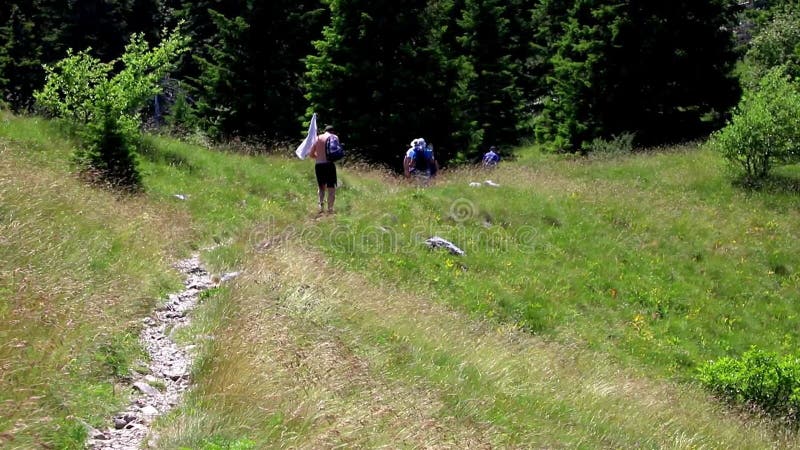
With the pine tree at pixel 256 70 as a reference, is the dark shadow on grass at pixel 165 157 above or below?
below

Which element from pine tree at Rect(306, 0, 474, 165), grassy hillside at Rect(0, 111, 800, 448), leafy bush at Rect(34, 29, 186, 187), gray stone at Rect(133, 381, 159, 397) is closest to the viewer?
grassy hillside at Rect(0, 111, 800, 448)

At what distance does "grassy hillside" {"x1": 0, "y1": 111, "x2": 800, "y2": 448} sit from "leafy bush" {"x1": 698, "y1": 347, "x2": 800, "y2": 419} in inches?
18.6

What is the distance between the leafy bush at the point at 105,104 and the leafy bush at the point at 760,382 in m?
11.0

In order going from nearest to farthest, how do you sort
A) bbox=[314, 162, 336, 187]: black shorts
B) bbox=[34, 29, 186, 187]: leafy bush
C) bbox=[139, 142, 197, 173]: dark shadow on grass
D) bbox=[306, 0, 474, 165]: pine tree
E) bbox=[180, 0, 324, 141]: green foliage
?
bbox=[34, 29, 186, 187]: leafy bush < bbox=[314, 162, 336, 187]: black shorts < bbox=[139, 142, 197, 173]: dark shadow on grass < bbox=[306, 0, 474, 165]: pine tree < bbox=[180, 0, 324, 141]: green foliage

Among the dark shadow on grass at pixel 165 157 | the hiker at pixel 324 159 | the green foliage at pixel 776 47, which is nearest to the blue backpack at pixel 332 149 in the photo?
the hiker at pixel 324 159

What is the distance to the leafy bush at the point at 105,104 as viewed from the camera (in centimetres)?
1288

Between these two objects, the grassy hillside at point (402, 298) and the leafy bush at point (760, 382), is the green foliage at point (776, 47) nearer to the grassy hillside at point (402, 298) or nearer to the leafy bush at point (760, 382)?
the grassy hillside at point (402, 298)

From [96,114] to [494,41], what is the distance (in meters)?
24.7

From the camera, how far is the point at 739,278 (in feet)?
49.0

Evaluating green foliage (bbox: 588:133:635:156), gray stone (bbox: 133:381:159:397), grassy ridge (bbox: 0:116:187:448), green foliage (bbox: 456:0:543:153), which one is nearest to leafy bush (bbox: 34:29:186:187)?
grassy ridge (bbox: 0:116:187:448)

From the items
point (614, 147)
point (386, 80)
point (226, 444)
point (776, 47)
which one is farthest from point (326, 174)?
point (776, 47)

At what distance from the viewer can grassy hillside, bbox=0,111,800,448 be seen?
4746 millimetres

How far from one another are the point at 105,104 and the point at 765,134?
1728cm

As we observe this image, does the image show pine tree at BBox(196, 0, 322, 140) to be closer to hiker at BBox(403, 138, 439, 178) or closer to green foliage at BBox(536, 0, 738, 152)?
hiker at BBox(403, 138, 439, 178)
